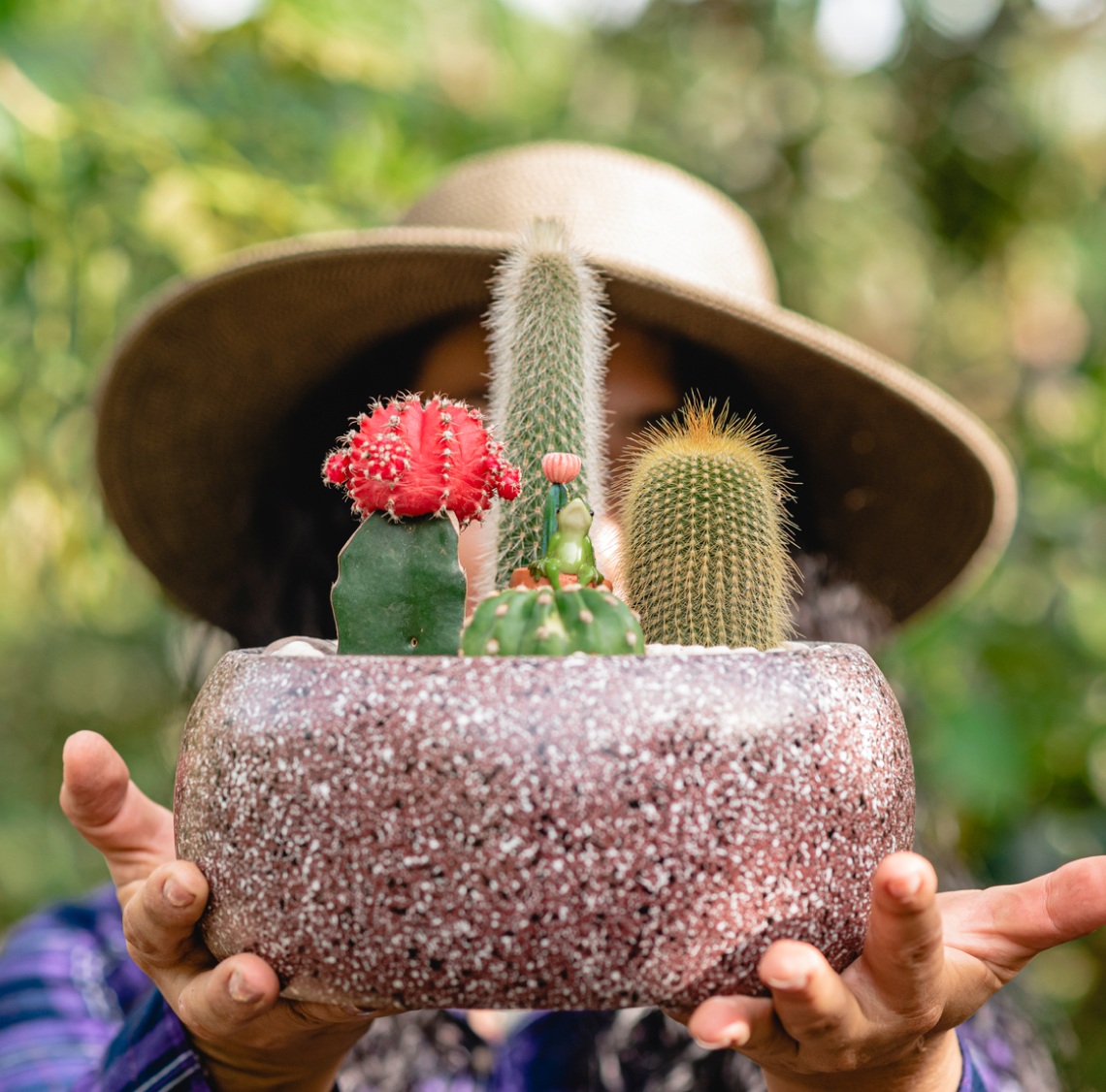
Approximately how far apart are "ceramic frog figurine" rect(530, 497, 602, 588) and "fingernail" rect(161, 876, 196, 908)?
0.86 ft

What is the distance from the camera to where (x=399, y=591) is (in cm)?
55

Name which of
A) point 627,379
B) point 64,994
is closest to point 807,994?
point 627,379

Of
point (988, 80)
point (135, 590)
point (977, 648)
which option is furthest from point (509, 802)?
point (988, 80)

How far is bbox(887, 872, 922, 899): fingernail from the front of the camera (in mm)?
488

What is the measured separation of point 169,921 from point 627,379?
0.65m

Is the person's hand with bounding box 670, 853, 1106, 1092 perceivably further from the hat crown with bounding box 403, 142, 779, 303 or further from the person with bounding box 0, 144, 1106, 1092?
the hat crown with bounding box 403, 142, 779, 303

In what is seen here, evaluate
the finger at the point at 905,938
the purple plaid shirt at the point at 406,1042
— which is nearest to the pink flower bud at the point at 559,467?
the finger at the point at 905,938

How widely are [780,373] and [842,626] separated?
346mm

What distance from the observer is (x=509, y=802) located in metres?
0.47

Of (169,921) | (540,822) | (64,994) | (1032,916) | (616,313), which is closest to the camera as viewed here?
(540,822)

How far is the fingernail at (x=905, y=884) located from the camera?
0.49 metres

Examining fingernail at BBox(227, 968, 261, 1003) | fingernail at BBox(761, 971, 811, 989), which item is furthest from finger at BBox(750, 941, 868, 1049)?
fingernail at BBox(227, 968, 261, 1003)

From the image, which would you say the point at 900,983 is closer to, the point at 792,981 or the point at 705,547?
the point at 792,981

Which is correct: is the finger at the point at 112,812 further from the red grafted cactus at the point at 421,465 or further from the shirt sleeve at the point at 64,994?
the red grafted cactus at the point at 421,465
